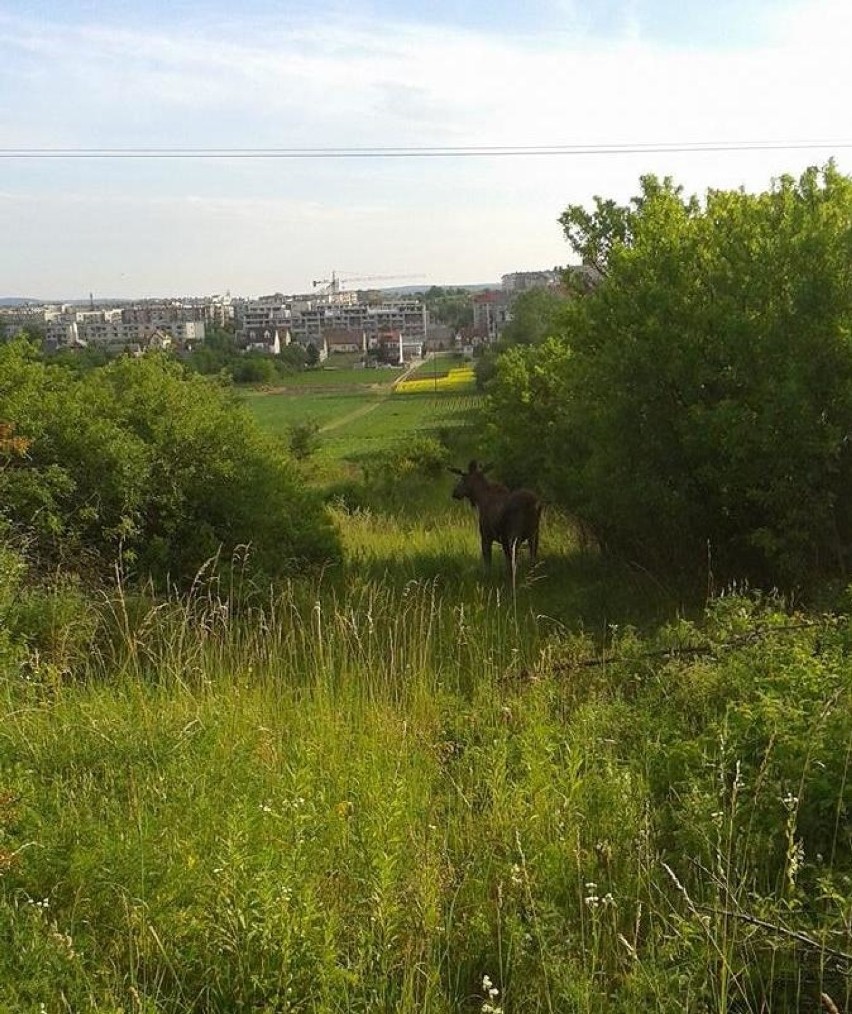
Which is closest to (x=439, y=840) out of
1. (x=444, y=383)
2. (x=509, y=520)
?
(x=509, y=520)

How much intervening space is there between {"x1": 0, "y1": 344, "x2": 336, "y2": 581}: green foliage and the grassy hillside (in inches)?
144

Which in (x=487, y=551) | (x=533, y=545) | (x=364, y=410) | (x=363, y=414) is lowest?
(x=363, y=414)

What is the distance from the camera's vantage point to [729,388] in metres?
9.02

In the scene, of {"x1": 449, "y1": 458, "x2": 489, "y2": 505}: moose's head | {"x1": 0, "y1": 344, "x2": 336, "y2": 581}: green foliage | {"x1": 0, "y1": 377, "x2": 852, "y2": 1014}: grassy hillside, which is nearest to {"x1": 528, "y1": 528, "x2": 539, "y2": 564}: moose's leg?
{"x1": 449, "y1": 458, "x2": 489, "y2": 505}: moose's head

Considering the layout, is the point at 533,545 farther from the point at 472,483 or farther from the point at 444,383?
the point at 444,383

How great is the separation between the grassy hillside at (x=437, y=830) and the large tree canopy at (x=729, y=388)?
10.3ft

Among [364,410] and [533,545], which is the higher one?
[533,545]

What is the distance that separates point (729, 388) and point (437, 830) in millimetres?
6693

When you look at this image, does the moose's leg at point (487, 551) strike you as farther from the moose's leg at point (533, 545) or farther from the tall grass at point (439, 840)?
the tall grass at point (439, 840)

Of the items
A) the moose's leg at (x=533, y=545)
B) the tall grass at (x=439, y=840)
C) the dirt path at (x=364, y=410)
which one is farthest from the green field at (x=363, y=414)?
the tall grass at (x=439, y=840)

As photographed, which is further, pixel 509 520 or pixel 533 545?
pixel 533 545

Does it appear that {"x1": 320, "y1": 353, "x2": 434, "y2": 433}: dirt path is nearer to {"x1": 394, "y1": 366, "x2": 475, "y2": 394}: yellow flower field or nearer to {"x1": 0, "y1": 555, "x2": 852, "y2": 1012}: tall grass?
{"x1": 394, "y1": 366, "x2": 475, "y2": 394}: yellow flower field

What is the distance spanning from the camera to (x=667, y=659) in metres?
5.52

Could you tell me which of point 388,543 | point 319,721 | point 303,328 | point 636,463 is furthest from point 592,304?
point 303,328
